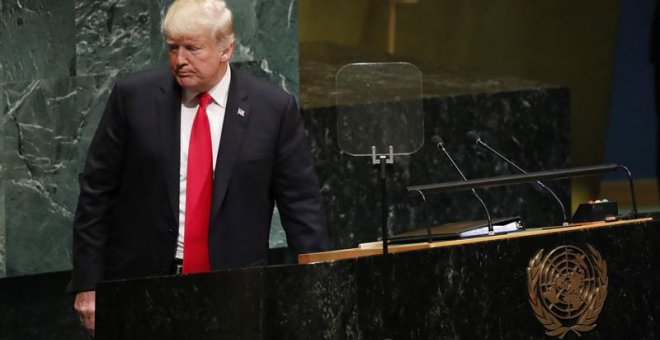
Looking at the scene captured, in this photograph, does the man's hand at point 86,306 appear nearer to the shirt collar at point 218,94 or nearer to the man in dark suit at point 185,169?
the man in dark suit at point 185,169

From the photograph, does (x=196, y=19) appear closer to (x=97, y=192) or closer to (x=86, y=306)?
(x=97, y=192)

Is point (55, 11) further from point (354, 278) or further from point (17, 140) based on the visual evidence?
point (354, 278)

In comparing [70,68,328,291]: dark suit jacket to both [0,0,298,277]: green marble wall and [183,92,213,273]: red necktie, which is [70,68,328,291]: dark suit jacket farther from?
[0,0,298,277]: green marble wall

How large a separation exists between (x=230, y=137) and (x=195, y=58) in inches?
11.2

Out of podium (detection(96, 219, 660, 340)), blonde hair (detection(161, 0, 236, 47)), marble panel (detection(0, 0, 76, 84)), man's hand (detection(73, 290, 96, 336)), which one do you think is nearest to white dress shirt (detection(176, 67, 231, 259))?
blonde hair (detection(161, 0, 236, 47))

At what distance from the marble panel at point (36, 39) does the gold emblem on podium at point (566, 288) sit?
2.69m

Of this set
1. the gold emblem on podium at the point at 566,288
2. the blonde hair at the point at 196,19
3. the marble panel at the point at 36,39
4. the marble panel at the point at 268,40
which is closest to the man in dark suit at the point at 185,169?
the blonde hair at the point at 196,19

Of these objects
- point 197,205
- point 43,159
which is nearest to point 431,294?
point 197,205

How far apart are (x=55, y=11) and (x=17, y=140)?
1.85ft

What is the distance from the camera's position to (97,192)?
5293mm

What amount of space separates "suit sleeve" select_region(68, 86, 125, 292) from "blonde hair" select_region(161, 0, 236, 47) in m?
0.32

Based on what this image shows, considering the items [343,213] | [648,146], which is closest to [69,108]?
[343,213]

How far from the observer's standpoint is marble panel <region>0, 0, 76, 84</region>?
6840 mm

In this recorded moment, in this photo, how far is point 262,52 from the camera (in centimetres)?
741
